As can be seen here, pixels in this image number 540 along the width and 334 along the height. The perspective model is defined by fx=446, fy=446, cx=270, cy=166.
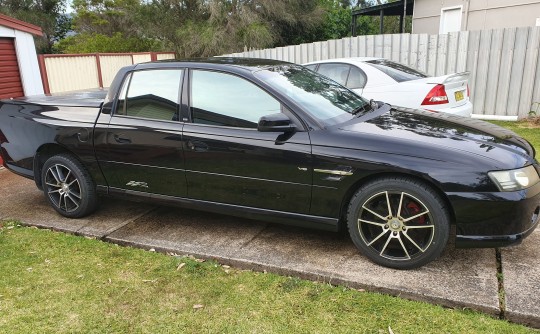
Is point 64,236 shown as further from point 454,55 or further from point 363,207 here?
point 454,55

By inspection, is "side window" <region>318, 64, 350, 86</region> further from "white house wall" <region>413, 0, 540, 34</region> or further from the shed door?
"white house wall" <region>413, 0, 540, 34</region>

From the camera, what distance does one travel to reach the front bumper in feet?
9.87

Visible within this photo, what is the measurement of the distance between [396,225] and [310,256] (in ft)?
2.52

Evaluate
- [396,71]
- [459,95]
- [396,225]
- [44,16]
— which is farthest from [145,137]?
[44,16]

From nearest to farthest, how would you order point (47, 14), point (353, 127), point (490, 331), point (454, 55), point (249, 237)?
1. point (490, 331)
2. point (353, 127)
3. point (249, 237)
4. point (454, 55)
5. point (47, 14)

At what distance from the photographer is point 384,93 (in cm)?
701

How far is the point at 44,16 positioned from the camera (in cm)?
3009

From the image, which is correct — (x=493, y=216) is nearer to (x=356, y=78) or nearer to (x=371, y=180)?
(x=371, y=180)

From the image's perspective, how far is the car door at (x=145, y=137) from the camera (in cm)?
401

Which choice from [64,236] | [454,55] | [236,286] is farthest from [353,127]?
[454,55]

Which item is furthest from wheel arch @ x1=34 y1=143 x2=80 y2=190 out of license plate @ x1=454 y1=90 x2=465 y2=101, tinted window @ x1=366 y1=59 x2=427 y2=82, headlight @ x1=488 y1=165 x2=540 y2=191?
license plate @ x1=454 y1=90 x2=465 y2=101

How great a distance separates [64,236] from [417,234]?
322 cm

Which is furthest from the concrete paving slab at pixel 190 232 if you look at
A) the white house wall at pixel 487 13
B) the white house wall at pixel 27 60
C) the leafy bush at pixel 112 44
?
the leafy bush at pixel 112 44

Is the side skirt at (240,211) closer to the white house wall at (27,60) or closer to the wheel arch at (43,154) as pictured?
the wheel arch at (43,154)
